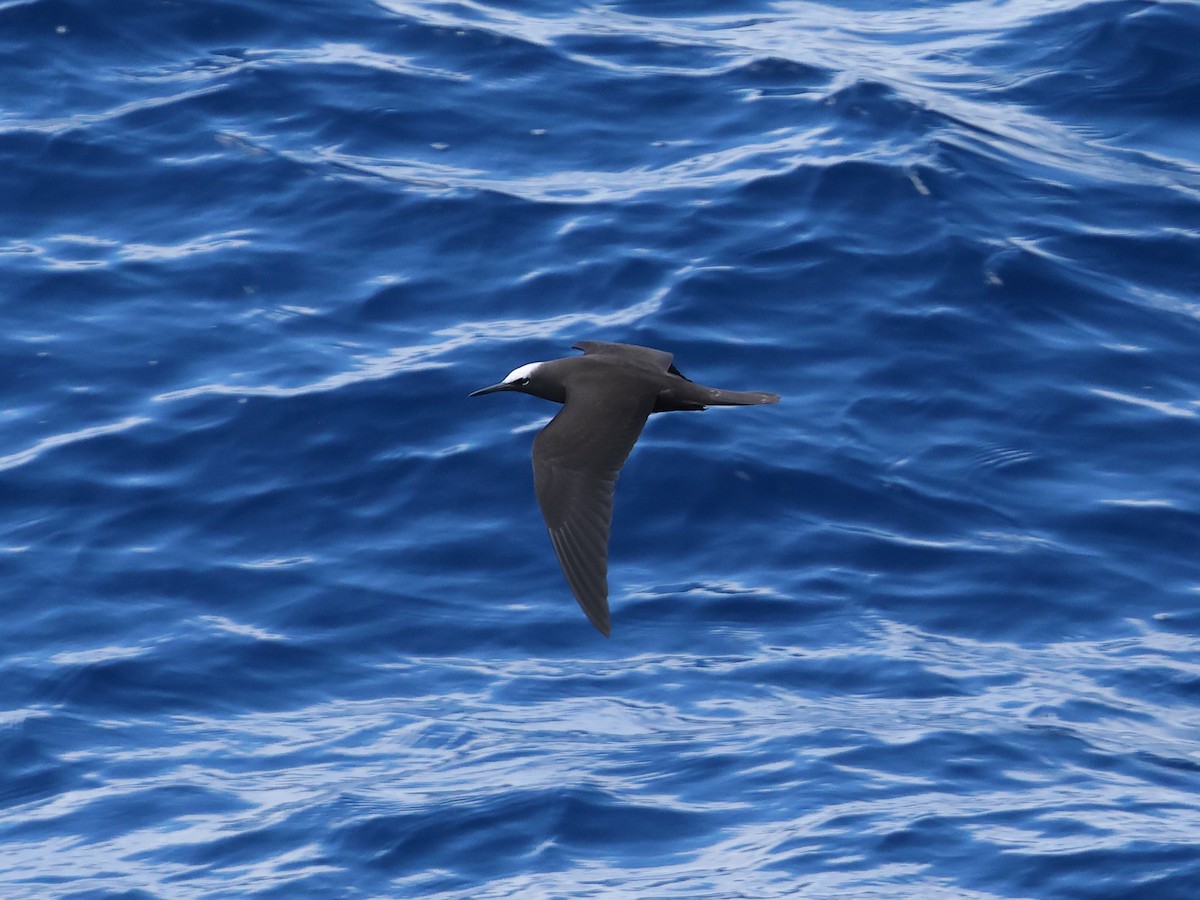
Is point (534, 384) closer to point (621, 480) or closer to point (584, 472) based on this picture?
point (584, 472)

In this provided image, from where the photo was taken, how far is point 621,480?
11945 millimetres

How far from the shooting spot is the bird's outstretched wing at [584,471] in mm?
8969

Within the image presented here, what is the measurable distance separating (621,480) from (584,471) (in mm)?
2836

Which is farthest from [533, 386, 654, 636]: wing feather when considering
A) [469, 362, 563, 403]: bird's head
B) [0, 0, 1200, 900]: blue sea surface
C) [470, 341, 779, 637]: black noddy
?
[0, 0, 1200, 900]: blue sea surface

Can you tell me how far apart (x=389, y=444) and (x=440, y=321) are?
129 centimetres

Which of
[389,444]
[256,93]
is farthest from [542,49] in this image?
[389,444]

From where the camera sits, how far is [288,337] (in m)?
13.1

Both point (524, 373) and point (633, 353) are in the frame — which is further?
point (633, 353)

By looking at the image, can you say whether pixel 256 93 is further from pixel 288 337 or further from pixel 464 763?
pixel 464 763

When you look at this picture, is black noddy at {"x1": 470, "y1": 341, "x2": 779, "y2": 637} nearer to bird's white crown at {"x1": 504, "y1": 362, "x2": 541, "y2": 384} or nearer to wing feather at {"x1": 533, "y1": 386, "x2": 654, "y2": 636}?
wing feather at {"x1": 533, "y1": 386, "x2": 654, "y2": 636}

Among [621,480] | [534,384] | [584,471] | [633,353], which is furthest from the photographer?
[621,480]

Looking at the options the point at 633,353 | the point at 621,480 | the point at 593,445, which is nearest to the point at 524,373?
the point at 633,353

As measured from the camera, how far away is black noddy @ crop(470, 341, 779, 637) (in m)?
8.95

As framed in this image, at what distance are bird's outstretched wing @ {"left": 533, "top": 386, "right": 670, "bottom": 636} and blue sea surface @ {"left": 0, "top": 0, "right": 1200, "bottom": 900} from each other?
160cm
